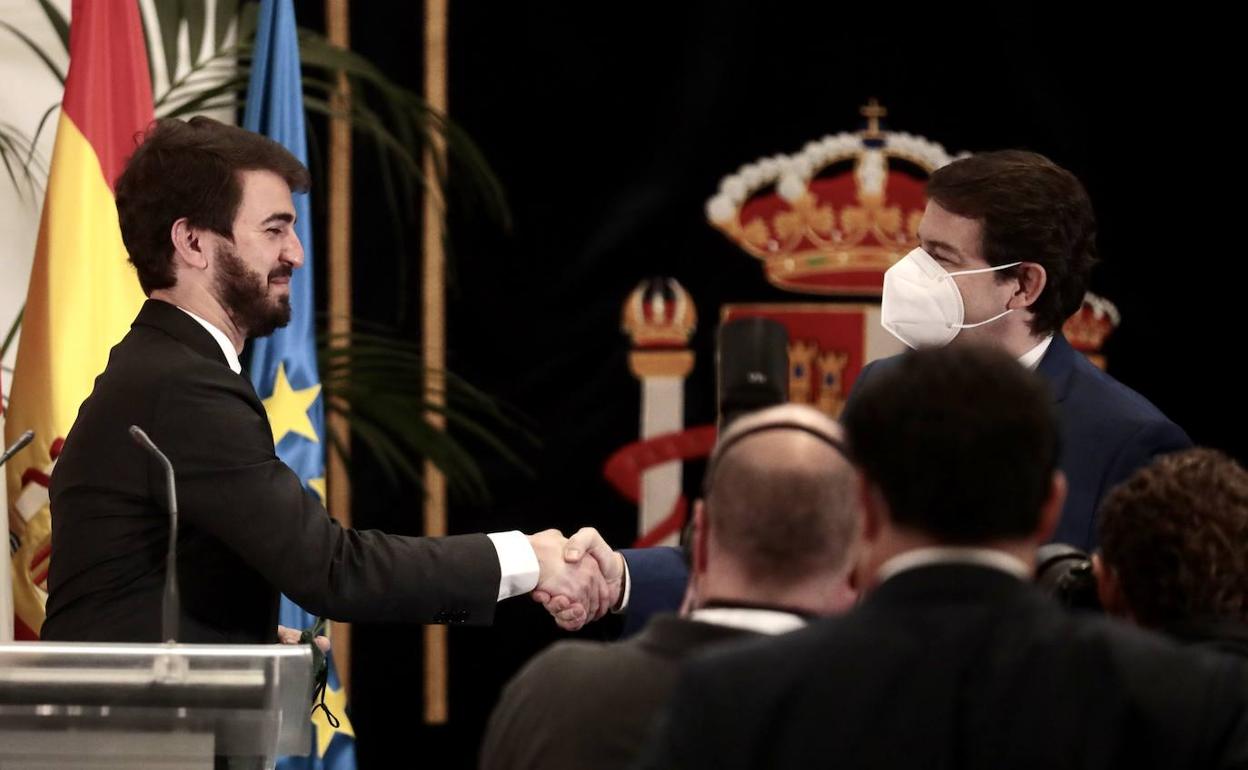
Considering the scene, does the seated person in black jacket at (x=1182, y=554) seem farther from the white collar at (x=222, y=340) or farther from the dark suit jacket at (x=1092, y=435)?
the white collar at (x=222, y=340)

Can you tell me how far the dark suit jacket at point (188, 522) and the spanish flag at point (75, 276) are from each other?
1.14m

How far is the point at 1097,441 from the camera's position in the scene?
9.70 feet

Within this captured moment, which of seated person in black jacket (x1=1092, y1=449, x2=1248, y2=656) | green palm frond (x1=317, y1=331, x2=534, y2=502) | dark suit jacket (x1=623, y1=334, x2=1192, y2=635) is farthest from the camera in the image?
green palm frond (x1=317, y1=331, x2=534, y2=502)

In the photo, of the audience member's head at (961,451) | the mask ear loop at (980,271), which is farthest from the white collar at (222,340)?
the audience member's head at (961,451)

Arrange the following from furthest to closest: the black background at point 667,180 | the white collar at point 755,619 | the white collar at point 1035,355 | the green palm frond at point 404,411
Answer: the black background at point 667,180, the green palm frond at point 404,411, the white collar at point 1035,355, the white collar at point 755,619

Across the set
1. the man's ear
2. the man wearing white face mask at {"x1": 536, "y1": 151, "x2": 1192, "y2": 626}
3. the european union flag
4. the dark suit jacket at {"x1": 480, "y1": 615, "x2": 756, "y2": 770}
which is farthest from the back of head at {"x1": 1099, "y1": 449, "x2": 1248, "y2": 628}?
the european union flag

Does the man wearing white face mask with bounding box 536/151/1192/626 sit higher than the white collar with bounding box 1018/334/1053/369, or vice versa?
the man wearing white face mask with bounding box 536/151/1192/626

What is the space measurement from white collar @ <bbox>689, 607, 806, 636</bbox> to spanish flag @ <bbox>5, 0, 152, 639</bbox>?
2.62 metres

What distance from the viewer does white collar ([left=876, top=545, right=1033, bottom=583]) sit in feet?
5.28

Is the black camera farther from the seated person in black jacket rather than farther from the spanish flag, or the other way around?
the spanish flag

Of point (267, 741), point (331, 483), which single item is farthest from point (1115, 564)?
point (331, 483)

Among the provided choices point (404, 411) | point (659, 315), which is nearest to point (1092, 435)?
point (659, 315)

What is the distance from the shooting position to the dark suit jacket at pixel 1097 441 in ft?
9.56

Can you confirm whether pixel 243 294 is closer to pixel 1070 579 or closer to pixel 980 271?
pixel 980 271
